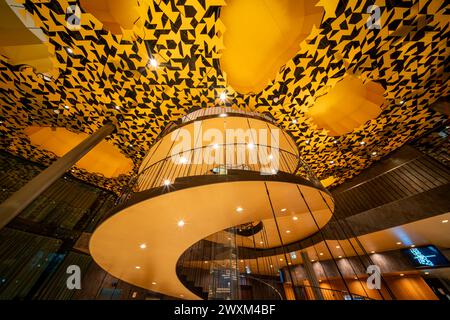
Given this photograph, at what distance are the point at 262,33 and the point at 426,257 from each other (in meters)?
8.88

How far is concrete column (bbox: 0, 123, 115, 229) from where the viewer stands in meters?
3.35

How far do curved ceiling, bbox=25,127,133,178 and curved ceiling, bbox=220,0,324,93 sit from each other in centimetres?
531

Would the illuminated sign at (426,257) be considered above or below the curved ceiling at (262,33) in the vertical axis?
below

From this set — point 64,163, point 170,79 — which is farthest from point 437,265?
point 64,163

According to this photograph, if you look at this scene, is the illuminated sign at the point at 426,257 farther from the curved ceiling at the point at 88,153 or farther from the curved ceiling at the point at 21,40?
the curved ceiling at the point at 21,40

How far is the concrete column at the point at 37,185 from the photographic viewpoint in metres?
3.35

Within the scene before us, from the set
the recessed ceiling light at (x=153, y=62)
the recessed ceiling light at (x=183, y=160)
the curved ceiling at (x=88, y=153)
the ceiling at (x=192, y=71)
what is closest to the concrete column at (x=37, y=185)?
the ceiling at (x=192, y=71)

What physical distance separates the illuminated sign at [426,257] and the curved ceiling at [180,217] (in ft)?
15.6

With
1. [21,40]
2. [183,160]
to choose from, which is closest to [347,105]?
[183,160]

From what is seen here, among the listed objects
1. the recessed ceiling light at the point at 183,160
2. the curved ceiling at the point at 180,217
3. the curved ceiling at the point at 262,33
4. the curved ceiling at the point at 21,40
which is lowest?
the curved ceiling at the point at 180,217

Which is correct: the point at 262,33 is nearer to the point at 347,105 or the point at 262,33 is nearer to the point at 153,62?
the point at 153,62

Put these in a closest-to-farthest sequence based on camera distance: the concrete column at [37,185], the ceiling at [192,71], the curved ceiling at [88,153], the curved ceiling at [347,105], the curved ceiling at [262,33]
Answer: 1. the curved ceiling at [262,33]
2. the concrete column at [37,185]
3. the ceiling at [192,71]
4. the curved ceiling at [347,105]
5. the curved ceiling at [88,153]

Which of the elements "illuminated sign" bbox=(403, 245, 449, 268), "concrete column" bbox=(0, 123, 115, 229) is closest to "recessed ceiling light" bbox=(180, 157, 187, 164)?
"concrete column" bbox=(0, 123, 115, 229)

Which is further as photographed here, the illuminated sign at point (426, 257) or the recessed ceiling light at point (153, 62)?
the illuminated sign at point (426, 257)
